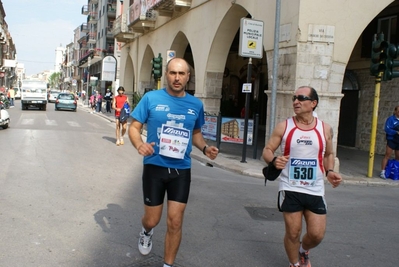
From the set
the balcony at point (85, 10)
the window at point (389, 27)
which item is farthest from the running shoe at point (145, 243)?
the balcony at point (85, 10)

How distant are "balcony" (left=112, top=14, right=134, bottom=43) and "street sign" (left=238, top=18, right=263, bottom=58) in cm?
1797

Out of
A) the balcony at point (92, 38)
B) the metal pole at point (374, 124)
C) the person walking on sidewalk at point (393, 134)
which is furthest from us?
the balcony at point (92, 38)

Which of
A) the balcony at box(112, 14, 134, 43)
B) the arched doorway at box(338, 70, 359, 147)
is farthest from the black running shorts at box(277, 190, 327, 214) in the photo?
the balcony at box(112, 14, 134, 43)

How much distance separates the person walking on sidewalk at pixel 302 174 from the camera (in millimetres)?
3727

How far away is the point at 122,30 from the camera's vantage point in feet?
92.3

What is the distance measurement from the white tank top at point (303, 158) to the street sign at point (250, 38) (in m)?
7.55

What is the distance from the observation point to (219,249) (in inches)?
180

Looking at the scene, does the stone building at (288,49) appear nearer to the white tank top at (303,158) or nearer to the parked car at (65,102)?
the white tank top at (303,158)

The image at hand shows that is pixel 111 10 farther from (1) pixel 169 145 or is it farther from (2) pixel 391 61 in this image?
(1) pixel 169 145

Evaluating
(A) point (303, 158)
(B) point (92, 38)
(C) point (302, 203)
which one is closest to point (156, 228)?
(C) point (302, 203)

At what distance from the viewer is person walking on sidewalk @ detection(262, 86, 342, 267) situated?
3727mm

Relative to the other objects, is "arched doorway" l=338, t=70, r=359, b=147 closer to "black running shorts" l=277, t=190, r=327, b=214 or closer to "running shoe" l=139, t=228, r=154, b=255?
"black running shorts" l=277, t=190, r=327, b=214

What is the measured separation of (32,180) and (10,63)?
2561 inches

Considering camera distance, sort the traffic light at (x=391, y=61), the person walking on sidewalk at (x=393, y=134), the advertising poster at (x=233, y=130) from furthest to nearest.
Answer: the advertising poster at (x=233, y=130) → the person walking on sidewalk at (x=393, y=134) → the traffic light at (x=391, y=61)
